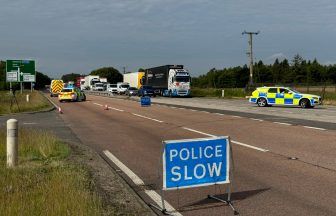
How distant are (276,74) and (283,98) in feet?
355

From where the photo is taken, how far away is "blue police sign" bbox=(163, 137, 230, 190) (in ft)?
21.0

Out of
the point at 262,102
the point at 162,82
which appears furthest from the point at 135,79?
the point at 262,102

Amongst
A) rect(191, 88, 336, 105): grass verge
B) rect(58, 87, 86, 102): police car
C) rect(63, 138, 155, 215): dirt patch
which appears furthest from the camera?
rect(58, 87, 86, 102): police car

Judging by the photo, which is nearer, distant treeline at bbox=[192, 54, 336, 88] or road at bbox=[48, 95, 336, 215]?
road at bbox=[48, 95, 336, 215]

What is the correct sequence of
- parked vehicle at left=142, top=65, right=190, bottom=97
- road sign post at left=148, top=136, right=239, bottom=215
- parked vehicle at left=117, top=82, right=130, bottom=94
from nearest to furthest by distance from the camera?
1. road sign post at left=148, top=136, right=239, bottom=215
2. parked vehicle at left=142, top=65, right=190, bottom=97
3. parked vehicle at left=117, top=82, right=130, bottom=94

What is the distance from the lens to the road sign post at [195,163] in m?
6.39

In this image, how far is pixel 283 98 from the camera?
115 feet

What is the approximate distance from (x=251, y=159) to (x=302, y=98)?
24.8 m

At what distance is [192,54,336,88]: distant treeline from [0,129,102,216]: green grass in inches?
3988

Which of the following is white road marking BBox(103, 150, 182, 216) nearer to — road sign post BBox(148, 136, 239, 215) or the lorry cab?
road sign post BBox(148, 136, 239, 215)

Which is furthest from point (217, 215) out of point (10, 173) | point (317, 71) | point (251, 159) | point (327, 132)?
point (317, 71)

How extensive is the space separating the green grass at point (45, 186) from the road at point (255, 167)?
38.9 inches

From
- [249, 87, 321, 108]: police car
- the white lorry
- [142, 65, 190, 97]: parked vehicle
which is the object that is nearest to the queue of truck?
[142, 65, 190, 97]: parked vehicle

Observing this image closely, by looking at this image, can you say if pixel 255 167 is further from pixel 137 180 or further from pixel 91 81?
pixel 91 81
